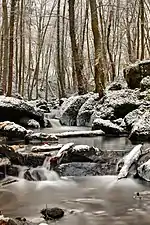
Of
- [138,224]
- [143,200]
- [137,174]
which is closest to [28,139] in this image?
[137,174]

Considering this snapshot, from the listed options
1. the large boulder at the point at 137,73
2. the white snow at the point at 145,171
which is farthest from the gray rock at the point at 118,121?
the white snow at the point at 145,171

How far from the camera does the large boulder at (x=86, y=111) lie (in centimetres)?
1478

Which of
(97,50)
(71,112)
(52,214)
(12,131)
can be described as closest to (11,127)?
(12,131)

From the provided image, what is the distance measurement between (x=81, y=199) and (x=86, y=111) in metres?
8.29

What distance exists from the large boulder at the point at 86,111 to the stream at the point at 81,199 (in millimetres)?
6933

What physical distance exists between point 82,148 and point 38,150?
108 cm

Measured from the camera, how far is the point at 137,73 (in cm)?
1506

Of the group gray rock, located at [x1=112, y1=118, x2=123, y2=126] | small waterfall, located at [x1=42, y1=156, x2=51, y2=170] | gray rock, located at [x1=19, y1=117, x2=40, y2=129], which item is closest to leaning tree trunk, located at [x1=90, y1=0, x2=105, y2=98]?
gray rock, located at [x1=112, y1=118, x2=123, y2=126]

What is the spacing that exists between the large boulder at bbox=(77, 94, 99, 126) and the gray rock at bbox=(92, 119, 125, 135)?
2342mm

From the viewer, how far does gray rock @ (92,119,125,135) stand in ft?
38.9

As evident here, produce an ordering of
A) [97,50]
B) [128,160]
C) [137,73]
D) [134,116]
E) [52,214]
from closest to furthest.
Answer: [52,214], [128,160], [134,116], [97,50], [137,73]

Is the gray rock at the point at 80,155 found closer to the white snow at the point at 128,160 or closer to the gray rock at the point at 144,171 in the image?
the white snow at the point at 128,160

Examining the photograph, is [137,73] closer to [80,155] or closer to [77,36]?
[80,155]

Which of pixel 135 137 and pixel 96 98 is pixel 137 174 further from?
pixel 96 98
